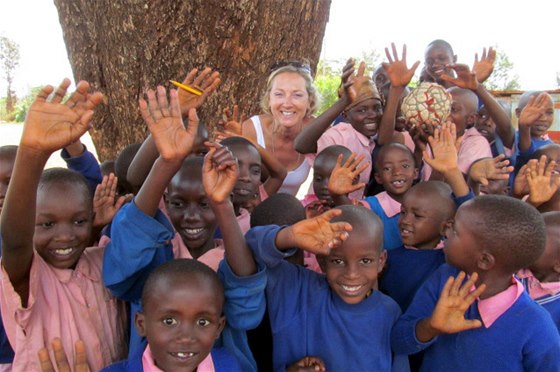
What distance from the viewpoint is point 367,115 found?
3.49 metres

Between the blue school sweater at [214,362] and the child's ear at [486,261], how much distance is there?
39.4 inches

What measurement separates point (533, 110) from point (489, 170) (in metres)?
1.11

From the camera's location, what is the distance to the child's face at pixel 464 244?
6.87 feet

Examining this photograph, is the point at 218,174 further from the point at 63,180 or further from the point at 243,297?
the point at 63,180

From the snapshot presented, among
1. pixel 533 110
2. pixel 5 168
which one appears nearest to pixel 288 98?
pixel 533 110

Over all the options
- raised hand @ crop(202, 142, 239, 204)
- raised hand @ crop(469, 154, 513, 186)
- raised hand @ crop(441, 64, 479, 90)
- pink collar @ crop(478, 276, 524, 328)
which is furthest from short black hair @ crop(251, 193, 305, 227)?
raised hand @ crop(441, 64, 479, 90)

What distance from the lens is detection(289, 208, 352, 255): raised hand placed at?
1.86 metres

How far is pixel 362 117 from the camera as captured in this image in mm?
3504

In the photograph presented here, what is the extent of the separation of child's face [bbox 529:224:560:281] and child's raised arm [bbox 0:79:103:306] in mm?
2013

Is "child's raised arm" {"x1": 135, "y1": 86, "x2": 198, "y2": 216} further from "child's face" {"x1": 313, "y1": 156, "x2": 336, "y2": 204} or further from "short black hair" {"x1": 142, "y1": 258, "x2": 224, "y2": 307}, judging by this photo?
"child's face" {"x1": 313, "y1": 156, "x2": 336, "y2": 204}

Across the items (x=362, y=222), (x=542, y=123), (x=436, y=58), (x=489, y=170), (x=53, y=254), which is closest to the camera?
(x=53, y=254)

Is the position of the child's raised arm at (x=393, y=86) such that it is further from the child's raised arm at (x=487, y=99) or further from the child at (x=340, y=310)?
the child at (x=340, y=310)

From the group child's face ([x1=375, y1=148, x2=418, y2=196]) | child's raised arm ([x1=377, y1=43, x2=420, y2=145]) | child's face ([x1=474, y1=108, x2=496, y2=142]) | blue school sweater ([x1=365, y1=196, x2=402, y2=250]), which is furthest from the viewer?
child's face ([x1=474, y1=108, x2=496, y2=142])

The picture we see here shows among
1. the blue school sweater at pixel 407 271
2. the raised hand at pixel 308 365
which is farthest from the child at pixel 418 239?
the raised hand at pixel 308 365
